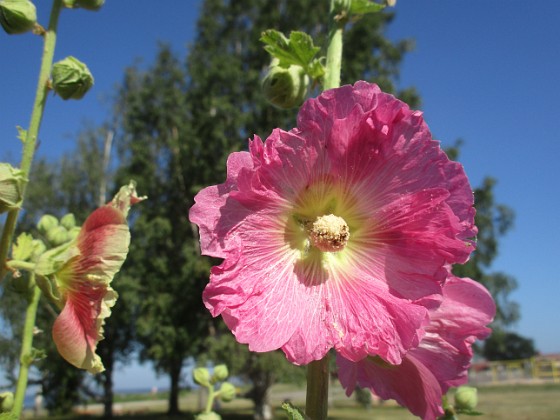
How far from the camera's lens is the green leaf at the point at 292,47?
1.04 meters

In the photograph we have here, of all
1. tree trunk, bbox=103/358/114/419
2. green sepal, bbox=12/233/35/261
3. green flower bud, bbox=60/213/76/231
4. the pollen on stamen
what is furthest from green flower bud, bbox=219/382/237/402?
tree trunk, bbox=103/358/114/419

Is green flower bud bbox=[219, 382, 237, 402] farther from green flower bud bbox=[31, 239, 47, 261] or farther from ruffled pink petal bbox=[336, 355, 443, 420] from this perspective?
ruffled pink petal bbox=[336, 355, 443, 420]

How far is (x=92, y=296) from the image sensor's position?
107 centimetres

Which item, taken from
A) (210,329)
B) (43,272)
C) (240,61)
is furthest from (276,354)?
(43,272)

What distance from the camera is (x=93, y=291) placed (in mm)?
1063

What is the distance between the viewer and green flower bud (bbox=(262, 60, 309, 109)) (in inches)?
44.1

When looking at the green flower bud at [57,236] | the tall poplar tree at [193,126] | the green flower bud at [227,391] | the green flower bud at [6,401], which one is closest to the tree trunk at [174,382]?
the tall poplar tree at [193,126]

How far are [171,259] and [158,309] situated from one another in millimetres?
1829

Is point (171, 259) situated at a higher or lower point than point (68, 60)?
higher

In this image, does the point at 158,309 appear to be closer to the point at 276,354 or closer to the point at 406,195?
the point at 276,354

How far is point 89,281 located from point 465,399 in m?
0.93

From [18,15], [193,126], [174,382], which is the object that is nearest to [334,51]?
[18,15]

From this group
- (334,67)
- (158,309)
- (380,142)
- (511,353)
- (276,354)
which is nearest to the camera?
(380,142)

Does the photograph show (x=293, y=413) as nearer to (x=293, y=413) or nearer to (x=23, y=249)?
(x=293, y=413)
